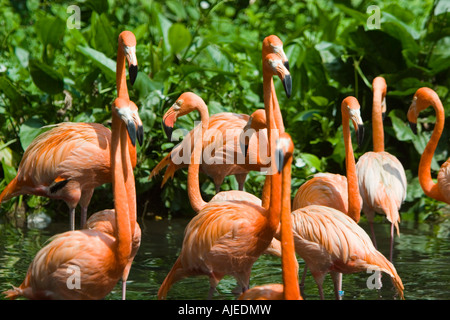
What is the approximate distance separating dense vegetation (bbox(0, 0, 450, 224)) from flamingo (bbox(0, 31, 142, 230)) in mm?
1164

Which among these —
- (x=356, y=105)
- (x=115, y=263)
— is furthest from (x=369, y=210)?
(x=115, y=263)

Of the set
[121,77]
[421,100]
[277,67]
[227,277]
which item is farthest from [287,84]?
[421,100]

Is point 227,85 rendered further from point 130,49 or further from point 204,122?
point 130,49

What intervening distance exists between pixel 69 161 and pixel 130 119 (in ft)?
5.11

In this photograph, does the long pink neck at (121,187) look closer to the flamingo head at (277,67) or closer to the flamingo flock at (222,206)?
the flamingo flock at (222,206)

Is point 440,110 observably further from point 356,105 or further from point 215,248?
point 215,248

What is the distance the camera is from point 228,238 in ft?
12.6

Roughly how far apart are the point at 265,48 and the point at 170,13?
18.3 feet

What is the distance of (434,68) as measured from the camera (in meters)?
6.92

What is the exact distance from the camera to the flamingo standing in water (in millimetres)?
3947

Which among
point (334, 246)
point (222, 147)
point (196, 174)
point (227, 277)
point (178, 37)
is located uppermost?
point (178, 37)

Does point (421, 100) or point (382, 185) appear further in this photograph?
point (421, 100)

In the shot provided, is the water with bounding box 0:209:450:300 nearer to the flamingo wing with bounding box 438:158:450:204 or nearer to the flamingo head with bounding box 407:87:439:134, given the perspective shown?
the flamingo wing with bounding box 438:158:450:204

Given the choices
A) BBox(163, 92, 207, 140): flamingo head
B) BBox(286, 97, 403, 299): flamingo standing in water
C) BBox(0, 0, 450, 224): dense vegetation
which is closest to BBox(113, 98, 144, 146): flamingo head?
BBox(286, 97, 403, 299): flamingo standing in water
